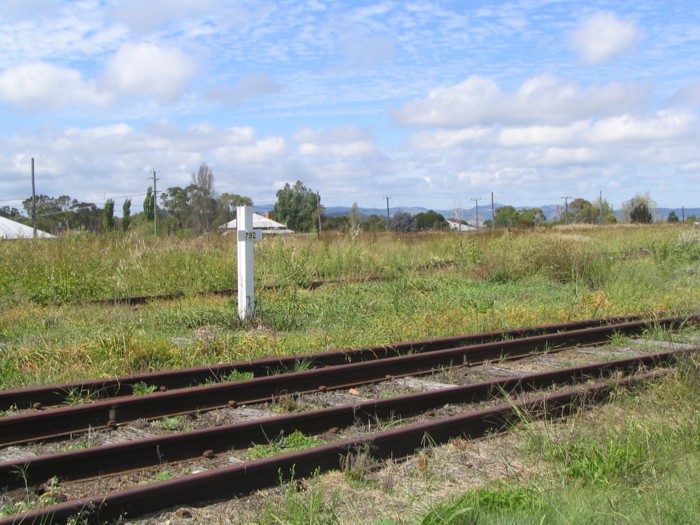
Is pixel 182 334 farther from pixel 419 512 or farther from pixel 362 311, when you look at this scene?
pixel 419 512

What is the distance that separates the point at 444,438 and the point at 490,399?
1.51 m

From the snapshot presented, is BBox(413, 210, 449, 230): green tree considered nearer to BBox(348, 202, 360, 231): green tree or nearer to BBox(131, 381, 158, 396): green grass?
BBox(348, 202, 360, 231): green tree

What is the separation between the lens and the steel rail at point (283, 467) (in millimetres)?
4703

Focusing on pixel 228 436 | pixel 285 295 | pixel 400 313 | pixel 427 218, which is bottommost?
pixel 228 436

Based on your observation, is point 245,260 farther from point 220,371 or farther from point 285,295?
point 220,371

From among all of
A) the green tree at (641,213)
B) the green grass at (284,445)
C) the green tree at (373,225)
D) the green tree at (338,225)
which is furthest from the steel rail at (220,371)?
the green tree at (641,213)

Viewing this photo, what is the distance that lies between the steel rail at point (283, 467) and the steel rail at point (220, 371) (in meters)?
2.77

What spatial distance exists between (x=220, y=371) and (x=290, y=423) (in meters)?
2.10

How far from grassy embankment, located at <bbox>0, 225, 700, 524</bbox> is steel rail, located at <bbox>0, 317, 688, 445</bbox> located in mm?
1301

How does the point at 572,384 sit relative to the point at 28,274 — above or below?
below

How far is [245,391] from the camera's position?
7.83 meters

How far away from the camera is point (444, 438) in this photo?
6582mm

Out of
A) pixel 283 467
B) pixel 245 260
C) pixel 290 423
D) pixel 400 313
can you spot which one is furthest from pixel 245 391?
pixel 400 313

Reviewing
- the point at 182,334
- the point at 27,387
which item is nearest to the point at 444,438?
the point at 27,387
